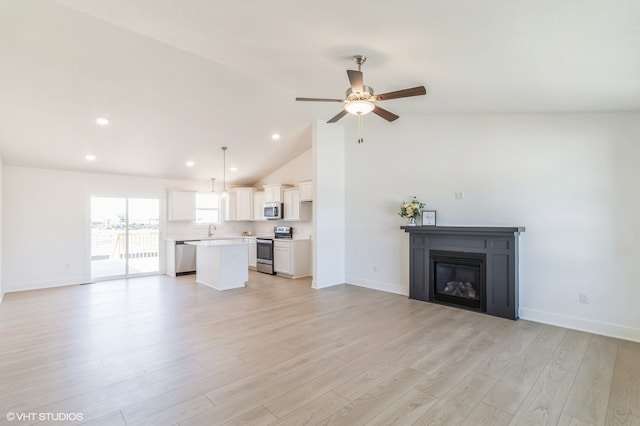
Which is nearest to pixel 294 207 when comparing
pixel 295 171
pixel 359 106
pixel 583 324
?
pixel 295 171

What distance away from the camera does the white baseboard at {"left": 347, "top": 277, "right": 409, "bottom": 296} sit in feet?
19.0

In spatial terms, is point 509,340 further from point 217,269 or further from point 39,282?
point 39,282

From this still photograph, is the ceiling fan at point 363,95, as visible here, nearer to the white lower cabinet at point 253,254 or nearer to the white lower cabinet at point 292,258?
the white lower cabinet at point 292,258

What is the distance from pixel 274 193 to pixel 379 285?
3663 mm

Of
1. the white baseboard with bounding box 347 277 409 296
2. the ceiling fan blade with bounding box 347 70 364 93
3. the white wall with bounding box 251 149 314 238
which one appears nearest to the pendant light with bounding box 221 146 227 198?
the white wall with bounding box 251 149 314 238

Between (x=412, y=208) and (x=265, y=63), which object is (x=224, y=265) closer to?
(x=412, y=208)

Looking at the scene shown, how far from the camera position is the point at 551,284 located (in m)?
4.18

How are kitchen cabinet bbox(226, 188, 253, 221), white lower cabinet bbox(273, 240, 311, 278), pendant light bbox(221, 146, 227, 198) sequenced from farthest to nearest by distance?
1. kitchen cabinet bbox(226, 188, 253, 221)
2. white lower cabinet bbox(273, 240, 311, 278)
3. pendant light bbox(221, 146, 227, 198)

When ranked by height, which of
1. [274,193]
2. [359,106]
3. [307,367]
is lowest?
[307,367]

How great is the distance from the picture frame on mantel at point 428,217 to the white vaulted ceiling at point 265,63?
1642 mm

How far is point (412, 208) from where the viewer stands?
5324 mm

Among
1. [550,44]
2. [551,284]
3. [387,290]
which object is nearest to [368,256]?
[387,290]

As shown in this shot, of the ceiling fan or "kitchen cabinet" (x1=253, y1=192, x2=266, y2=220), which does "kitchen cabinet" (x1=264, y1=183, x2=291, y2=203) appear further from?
the ceiling fan

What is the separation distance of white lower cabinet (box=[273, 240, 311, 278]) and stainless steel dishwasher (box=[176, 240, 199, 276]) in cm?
211
